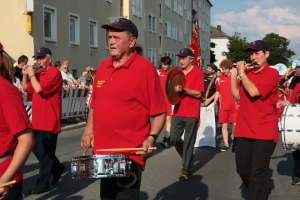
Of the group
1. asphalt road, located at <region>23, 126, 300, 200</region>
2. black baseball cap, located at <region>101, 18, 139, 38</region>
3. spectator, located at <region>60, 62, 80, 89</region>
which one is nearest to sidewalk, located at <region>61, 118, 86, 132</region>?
spectator, located at <region>60, 62, 80, 89</region>

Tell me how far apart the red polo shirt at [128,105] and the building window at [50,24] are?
56.3 ft

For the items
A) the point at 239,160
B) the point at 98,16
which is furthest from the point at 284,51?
the point at 239,160

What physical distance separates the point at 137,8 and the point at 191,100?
28808 millimetres

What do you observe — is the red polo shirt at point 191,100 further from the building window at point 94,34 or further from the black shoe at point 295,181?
the building window at point 94,34

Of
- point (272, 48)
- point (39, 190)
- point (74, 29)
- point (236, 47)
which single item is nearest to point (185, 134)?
point (39, 190)

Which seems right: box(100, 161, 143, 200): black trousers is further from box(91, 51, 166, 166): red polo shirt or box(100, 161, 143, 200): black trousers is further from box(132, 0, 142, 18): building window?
box(132, 0, 142, 18): building window

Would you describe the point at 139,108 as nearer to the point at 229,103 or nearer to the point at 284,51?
the point at 229,103

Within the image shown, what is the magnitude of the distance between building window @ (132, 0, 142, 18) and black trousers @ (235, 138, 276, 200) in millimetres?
29651

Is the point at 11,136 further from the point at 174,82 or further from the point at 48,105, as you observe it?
the point at 174,82

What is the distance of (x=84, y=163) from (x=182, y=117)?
15.1 ft

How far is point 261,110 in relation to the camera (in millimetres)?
5668

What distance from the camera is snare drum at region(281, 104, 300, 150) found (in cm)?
647

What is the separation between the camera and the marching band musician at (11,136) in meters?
2.96

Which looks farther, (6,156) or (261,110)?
(261,110)
